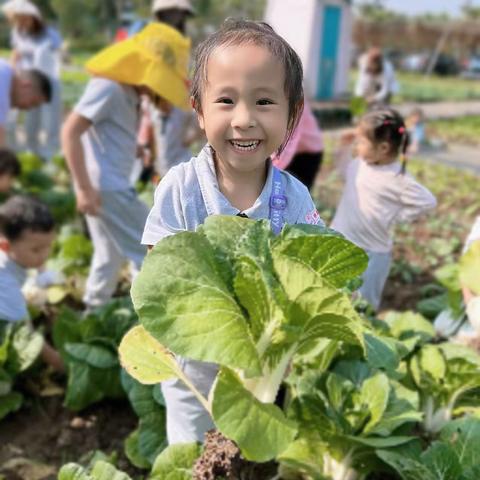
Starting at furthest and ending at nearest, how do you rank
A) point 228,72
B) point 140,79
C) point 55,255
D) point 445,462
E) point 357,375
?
1. point 55,255
2. point 140,79
3. point 357,375
4. point 445,462
5. point 228,72

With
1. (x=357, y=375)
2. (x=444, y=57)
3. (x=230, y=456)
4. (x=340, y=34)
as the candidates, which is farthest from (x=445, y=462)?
(x=444, y=57)

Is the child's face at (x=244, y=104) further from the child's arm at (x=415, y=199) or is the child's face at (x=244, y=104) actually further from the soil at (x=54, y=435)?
the child's arm at (x=415, y=199)

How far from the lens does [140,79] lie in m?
3.12

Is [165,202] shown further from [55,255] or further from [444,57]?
[444,57]

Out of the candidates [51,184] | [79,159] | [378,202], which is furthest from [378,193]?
[51,184]

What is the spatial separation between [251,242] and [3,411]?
1.87 meters

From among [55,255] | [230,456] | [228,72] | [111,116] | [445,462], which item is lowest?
[55,255]

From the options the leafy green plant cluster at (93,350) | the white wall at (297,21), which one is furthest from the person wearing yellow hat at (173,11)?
the white wall at (297,21)

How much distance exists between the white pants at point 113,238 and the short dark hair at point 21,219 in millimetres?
302

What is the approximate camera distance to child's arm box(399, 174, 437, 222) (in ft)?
10.5

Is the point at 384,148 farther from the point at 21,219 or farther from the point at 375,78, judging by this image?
the point at 375,78

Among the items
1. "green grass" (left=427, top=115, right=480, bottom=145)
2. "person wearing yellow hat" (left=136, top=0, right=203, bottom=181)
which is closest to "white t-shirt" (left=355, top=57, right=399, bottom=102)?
"green grass" (left=427, top=115, right=480, bottom=145)

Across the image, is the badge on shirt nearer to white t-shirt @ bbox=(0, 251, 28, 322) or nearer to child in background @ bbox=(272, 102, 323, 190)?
white t-shirt @ bbox=(0, 251, 28, 322)

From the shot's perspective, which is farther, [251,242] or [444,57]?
[444,57]
